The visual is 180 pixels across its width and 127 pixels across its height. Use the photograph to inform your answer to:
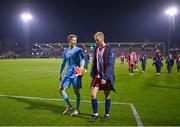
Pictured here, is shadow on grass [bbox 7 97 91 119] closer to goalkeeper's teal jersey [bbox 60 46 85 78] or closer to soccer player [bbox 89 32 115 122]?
soccer player [bbox 89 32 115 122]

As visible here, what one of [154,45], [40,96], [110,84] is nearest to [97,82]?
[110,84]

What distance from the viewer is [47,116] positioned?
917 cm

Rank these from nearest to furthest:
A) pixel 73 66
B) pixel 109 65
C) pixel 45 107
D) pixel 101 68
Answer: pixel 109 65 → pixel 101 68 → pixel 73 66 → pixel 45 107

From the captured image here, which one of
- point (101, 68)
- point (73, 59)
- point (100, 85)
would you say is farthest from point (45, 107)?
point (101, 68)

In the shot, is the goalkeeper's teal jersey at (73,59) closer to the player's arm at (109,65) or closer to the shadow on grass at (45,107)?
the player's arm at (109,65)

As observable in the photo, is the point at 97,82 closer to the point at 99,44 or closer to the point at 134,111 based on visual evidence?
the point at 99,44

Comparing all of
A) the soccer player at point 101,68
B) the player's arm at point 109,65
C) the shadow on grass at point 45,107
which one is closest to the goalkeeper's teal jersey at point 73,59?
the soccer player at point 101,68

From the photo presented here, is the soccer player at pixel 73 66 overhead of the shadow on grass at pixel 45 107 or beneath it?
overhead

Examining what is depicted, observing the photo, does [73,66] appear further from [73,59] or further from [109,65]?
[109,65]

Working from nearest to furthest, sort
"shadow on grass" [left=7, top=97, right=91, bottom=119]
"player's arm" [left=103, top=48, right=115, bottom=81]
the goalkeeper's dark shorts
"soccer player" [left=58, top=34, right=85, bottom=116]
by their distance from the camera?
"player's arm" [left=103, top=48, right=115, bottom=81], the goalkeeper's dark shorts, "soccer player" [left=58, top=34, right=85, bottom=116], "shadow on grass" [left=7, top=97, right=91, bottom=119]

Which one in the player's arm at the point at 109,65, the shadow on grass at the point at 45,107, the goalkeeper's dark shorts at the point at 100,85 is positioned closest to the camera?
the player's arm at the point at 109,65

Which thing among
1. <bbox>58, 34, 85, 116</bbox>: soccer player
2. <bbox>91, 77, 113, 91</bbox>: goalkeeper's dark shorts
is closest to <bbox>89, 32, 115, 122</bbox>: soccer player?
<bbox>91, 77, 113, 91</bbox>: goalkeeper's dark shorts

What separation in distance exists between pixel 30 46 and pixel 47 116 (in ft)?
414

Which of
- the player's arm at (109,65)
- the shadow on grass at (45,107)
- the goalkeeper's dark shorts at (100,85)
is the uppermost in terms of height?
the player's arm at (109,65)
